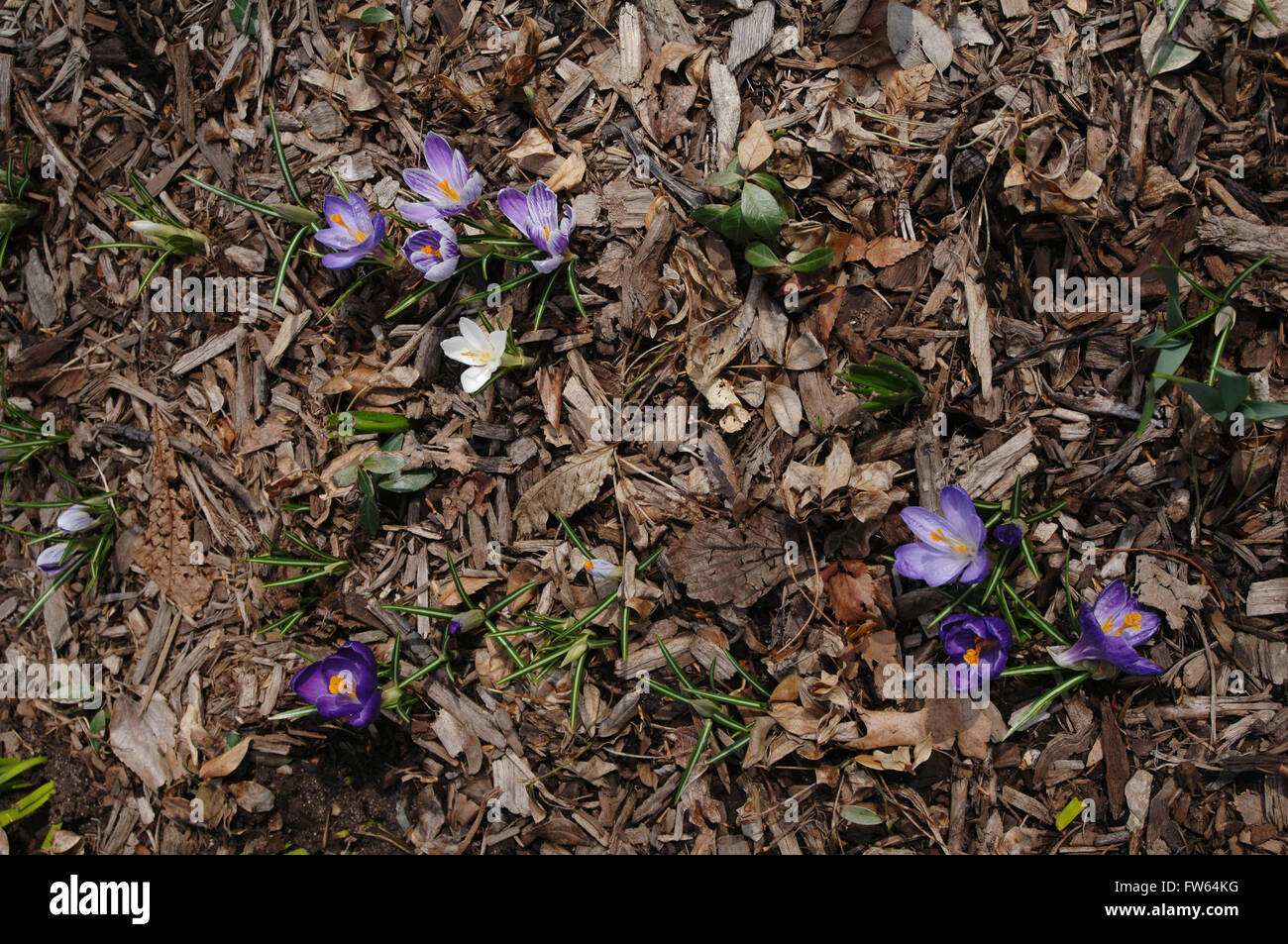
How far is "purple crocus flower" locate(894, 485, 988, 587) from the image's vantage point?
75.0 inches

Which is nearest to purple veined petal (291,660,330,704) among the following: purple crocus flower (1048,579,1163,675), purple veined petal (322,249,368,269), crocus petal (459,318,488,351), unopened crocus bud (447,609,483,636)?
unopened crocus bud (447,609,483,636)

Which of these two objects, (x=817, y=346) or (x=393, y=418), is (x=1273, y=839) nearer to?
(x=817, y=346)

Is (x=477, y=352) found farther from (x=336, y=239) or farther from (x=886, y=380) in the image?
(x=886, y=380)

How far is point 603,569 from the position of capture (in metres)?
2.11

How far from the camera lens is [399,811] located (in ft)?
7.45

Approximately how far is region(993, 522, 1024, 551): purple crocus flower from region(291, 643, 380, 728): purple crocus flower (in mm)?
1724

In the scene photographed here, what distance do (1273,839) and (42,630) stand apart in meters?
3.68

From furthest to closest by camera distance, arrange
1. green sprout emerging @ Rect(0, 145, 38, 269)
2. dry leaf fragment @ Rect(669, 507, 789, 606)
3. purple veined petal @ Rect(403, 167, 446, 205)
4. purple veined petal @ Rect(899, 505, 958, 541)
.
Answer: green sprout emerging @ Rect(0, 145, 38, 269) → purple veined petal @ Rect(403, 167, 446, 205) → dry leaf fragment @ Rect(669, 507, 789, 606) → purple veined petal @ Rect(899, 505, 958, 541)

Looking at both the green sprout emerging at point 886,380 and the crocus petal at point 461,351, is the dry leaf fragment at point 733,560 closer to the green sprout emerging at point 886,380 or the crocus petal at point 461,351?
the green sprout emerging at point 886,380

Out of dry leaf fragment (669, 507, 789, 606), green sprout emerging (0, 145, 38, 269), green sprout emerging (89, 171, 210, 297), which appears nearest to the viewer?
dry leaf fragment (669, 507, 789, 606)

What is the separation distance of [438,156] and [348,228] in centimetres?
35

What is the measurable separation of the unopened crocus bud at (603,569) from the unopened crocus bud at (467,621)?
350 mm

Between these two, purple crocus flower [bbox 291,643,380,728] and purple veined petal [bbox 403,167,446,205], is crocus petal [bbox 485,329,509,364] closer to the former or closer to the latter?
purple veined petal [bbox 403,167,446,205]

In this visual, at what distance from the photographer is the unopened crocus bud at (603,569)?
2.10 metres
